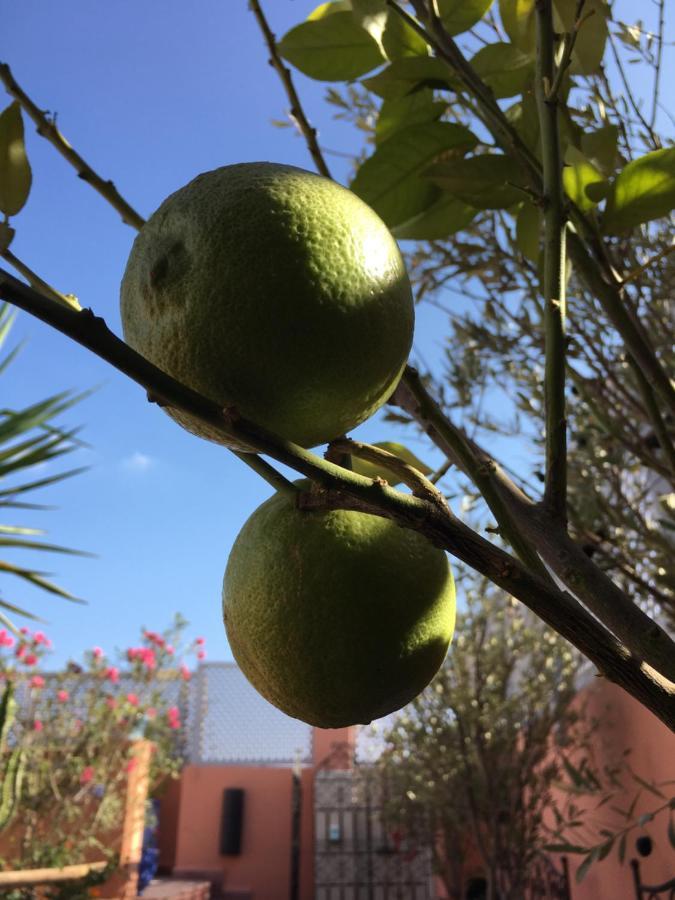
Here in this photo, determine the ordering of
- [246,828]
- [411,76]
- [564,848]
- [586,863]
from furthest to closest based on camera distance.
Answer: [246,828] < [564,848] < [586,863] < [411,76]

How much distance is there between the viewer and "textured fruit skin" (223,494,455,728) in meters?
0.47

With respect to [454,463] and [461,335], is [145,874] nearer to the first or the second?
[461,335]

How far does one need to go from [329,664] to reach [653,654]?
0.19m

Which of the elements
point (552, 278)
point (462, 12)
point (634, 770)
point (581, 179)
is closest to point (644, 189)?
point (581, 179)

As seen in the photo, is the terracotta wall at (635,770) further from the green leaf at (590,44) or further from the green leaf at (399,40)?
the green leaf at (399,40)

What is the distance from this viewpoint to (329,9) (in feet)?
2.48

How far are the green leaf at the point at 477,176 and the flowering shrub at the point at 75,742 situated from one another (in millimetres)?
5711

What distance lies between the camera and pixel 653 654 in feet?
1.46

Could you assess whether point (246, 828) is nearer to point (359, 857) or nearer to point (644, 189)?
point (359, 857)

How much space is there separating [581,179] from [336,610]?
0.43 metres

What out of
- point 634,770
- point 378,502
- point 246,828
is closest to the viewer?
point 378,502

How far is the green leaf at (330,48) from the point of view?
0.71 metres

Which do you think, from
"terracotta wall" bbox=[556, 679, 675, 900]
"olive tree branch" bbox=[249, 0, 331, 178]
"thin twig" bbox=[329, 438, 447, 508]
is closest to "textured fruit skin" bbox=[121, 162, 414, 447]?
"thin twig" bbox=[329, 438, 447, 508]

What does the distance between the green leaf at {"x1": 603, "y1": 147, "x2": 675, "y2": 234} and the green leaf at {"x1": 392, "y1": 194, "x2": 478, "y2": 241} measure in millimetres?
144
